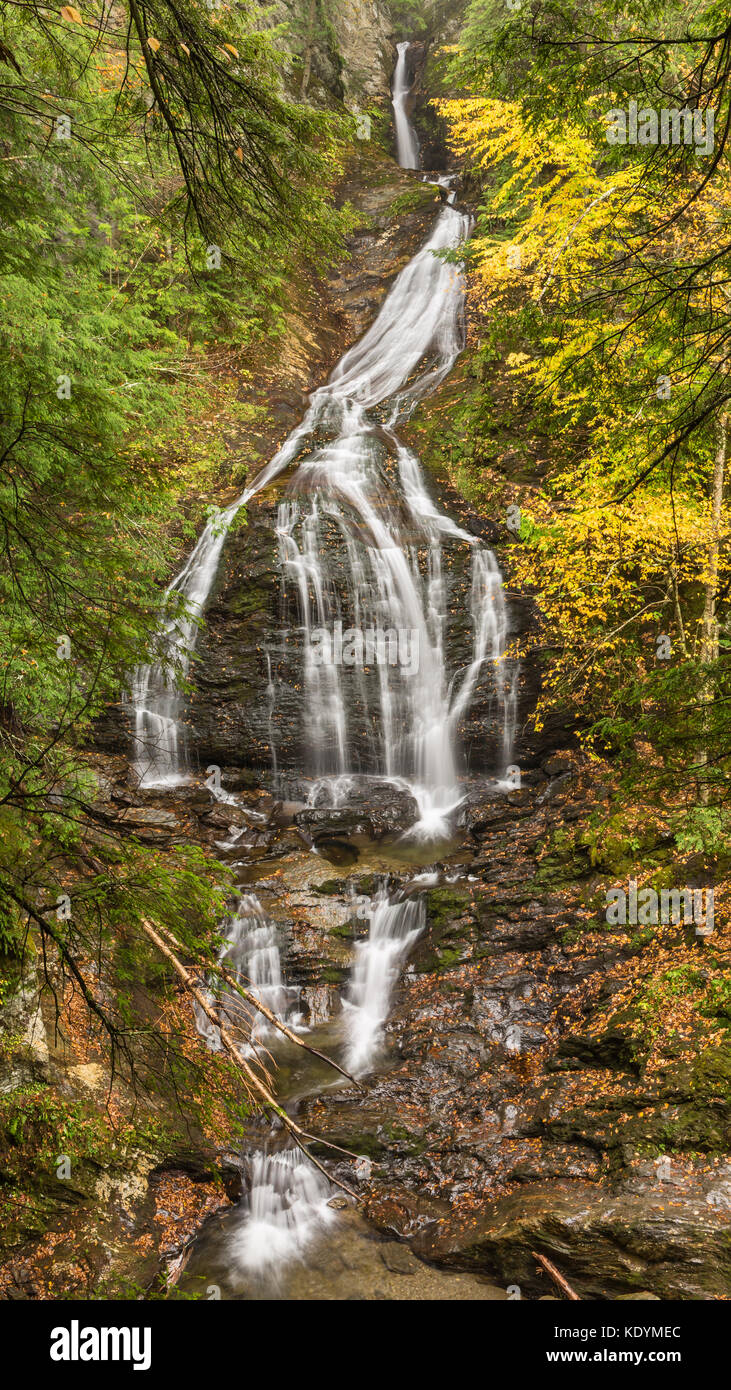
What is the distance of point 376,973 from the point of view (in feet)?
27.9

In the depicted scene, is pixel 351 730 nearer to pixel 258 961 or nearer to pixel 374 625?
pixel 374 625

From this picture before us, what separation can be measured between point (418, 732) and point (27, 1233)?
28.5ft

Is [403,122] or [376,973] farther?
[403,122]

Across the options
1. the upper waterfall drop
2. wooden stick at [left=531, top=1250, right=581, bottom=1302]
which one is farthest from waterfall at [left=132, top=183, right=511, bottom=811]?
wooden stick at [left=531, top=1250, right=581, bottom=1302]

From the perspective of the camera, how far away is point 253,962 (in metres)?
8.52

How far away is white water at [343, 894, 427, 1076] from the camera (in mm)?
7656

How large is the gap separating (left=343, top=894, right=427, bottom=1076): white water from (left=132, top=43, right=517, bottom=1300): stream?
2 cm

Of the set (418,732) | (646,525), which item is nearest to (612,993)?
(646,525)

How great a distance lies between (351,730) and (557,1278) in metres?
8.48

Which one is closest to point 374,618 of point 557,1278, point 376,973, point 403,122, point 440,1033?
point 376,973

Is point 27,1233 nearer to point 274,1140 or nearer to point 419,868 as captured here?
point 274,1140

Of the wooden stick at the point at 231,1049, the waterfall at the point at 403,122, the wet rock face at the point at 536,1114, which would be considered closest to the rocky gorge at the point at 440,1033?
the wet rock face at the point at 536,1114
